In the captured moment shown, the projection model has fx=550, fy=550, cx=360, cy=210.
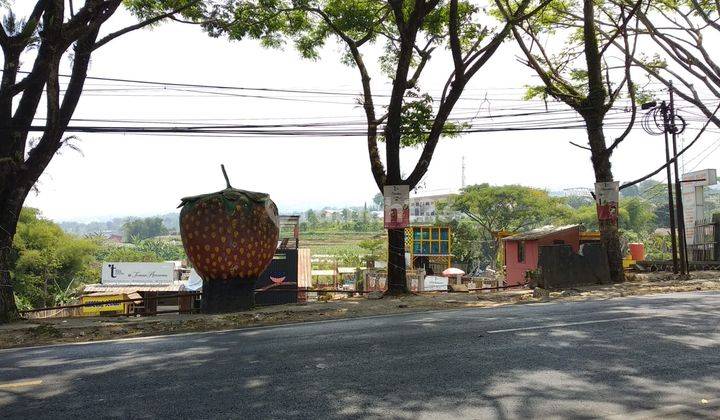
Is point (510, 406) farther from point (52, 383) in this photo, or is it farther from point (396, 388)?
point (52, 383)

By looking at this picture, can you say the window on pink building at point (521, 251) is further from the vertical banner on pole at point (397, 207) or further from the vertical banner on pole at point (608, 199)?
the vertical banner on pole at point (397, 207)

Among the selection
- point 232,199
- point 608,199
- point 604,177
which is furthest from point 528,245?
point 232,199

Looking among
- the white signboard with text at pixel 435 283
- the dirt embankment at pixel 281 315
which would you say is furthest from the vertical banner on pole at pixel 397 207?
the white signboard with text at pixel 435 283

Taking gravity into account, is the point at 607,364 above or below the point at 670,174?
below

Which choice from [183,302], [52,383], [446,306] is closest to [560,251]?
[446,306]

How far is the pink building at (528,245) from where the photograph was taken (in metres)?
30.9

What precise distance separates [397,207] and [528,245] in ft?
60.8

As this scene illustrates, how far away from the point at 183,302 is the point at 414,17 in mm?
16095

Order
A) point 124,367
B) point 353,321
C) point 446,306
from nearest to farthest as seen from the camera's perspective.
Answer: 1. point 124,367
2. point 353,321
3. point 446,306

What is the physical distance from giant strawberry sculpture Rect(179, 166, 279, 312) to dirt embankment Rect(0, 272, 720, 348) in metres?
0.69

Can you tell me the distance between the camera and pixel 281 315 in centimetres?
1208

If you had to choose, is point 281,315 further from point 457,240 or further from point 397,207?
point 457,240

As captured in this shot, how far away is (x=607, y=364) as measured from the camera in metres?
6.39

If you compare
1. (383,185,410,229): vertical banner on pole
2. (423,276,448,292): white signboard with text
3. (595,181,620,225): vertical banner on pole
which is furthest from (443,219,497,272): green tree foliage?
(383,185,410,229): vertical banner on pole
